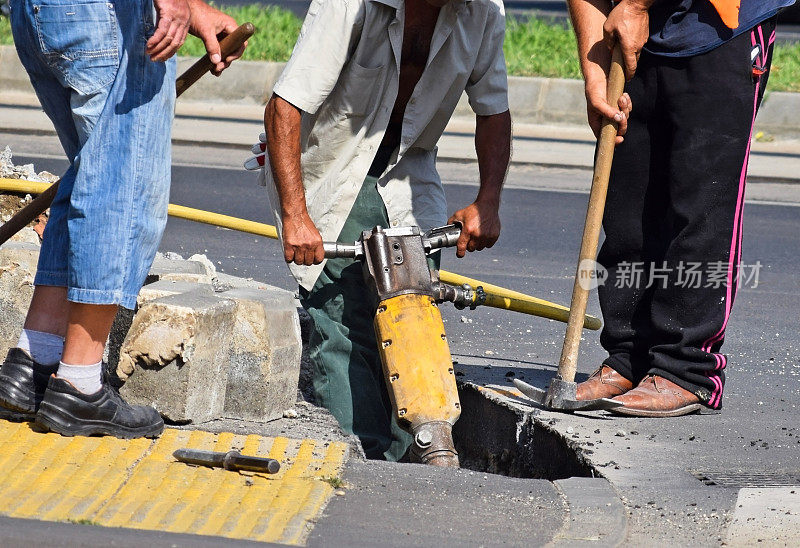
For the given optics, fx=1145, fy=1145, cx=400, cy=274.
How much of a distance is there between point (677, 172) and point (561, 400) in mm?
862

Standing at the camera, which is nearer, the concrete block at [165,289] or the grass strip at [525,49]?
the concrete block at [165,289]

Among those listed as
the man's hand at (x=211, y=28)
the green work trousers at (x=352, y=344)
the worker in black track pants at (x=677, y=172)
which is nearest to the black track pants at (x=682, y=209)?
the worker in black track pants at (x=677, y=172)

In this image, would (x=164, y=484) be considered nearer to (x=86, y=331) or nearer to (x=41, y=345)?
(x=86, y=331)

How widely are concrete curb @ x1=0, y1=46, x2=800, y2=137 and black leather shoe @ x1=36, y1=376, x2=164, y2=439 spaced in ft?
28.3

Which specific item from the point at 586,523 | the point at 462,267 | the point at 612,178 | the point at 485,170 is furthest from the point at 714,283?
the point at 462,267

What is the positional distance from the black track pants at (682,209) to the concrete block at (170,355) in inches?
57.7

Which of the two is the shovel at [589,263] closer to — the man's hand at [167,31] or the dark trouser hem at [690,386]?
the dark trouser hem at [690,386]

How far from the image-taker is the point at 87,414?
3.19 metres

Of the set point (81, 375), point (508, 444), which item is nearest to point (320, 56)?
point (81, 375)

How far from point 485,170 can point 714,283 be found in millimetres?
879

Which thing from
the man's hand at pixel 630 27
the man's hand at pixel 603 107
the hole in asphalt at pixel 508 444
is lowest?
the hole in asphalt at pixel 508 444

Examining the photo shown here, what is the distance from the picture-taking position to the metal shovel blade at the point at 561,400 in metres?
3.78

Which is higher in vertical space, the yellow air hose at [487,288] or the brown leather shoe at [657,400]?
the yellow air hose at [487,288]

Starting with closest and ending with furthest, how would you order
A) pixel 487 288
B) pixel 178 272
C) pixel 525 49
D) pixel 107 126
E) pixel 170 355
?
pixel 107 126
pixel 170 355
pixel 178 272
pixel 487 288
pixel 525 49
